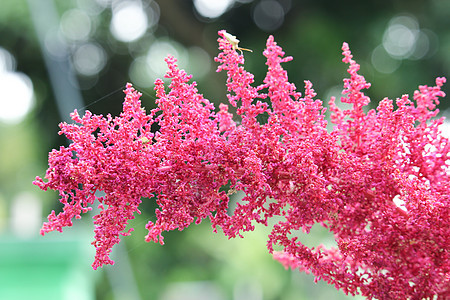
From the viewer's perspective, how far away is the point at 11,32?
15.7 feet

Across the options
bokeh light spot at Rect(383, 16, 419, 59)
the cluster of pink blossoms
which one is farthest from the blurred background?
the cluster of pink blossoms

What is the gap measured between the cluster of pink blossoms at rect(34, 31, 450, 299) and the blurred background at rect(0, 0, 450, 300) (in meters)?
2.00

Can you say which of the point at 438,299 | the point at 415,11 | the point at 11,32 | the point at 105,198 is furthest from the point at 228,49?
the point at 11,32

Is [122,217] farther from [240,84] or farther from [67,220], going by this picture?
[240,84]

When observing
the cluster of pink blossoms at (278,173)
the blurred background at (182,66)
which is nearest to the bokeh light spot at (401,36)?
the blurred background at (182,66)

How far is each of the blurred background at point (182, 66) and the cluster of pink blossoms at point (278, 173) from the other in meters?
2.00

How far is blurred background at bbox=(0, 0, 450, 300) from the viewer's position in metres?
2.86

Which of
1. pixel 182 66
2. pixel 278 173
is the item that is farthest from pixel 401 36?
pixel 278 173

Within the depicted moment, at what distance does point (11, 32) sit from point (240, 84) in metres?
4.97

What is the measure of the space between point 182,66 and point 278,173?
3.27m

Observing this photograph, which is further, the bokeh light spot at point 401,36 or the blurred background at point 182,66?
the bokeh light spot at point 401,36

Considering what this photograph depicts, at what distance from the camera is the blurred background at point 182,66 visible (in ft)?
9.39

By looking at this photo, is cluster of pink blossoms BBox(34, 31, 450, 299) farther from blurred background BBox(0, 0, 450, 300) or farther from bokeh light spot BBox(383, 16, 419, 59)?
bokeh light spot BBox(383, 16, 419, 59)

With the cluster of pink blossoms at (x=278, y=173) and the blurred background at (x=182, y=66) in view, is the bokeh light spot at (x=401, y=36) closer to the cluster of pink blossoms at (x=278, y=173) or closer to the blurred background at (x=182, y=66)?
the blurred background at (x=182, y=66)
